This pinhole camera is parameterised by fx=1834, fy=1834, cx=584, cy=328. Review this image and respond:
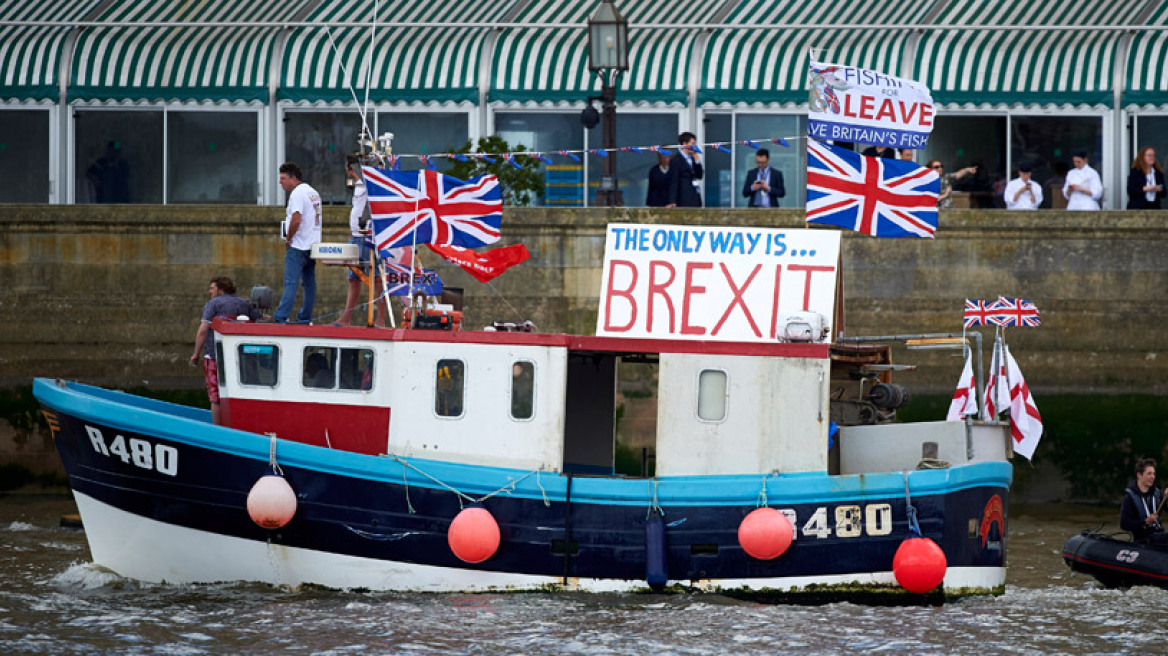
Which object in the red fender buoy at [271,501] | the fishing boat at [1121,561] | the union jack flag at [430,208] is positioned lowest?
the fishing boat at [1121,561]

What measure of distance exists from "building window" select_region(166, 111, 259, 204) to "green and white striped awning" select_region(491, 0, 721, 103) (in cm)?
356

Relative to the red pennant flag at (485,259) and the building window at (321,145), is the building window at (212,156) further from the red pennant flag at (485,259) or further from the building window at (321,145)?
the red pennant flag at (485,259)

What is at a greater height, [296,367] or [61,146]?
[61,146]

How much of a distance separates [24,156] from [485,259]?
437 inches

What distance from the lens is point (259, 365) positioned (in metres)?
16.6

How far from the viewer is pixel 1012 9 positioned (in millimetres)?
25812

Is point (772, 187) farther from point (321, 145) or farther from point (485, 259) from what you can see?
point (485, 259)

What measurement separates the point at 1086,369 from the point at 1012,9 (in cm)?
564

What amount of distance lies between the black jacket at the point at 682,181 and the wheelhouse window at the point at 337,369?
835cm

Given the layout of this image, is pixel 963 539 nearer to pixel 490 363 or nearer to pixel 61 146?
pixel 490 363

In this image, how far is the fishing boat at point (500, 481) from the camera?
16.0 meters

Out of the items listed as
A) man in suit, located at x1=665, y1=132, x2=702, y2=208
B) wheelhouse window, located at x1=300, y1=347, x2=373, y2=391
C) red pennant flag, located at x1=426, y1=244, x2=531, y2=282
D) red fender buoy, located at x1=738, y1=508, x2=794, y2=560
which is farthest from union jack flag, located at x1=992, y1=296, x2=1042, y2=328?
wheelhouse window, located at x1=300, y1=347, x2=373, y2=391

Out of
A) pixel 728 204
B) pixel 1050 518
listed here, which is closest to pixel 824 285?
pixel 1050 518

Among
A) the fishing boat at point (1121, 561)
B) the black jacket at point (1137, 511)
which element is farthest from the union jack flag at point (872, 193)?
the fishing boat at point (1121, 561)
